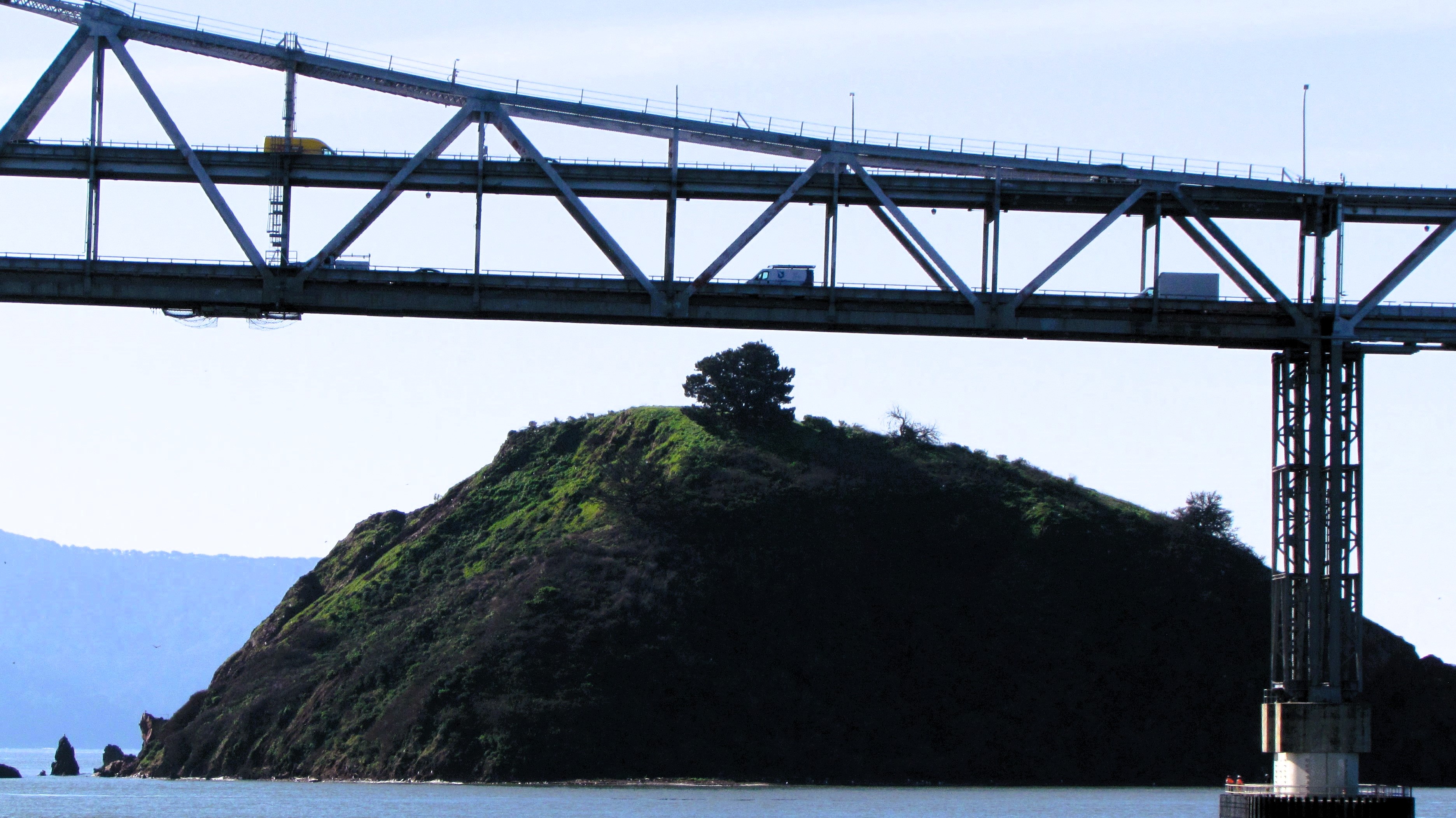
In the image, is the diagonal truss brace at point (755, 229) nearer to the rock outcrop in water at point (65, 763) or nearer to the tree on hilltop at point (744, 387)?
the tree on hilltop at point (744, 387)

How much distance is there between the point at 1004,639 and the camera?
123500mm

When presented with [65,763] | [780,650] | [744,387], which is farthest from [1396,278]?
[65,763]

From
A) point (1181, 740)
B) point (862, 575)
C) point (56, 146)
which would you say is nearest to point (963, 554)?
point (862, 575)

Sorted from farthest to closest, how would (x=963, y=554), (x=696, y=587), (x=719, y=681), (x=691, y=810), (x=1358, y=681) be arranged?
1. (x=963, y=554)
2. (x=696, y=587)
3. (x=719, y=681)
4. (x=691, y=810)
5. (x=1358, y=681)

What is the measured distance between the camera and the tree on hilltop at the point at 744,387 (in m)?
154

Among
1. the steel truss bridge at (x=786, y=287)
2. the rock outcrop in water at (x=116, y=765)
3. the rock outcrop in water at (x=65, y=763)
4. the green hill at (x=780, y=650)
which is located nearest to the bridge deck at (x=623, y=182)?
the steel truss bridge at (x=786, y=287)

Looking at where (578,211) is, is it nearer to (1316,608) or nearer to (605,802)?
(1316,608)

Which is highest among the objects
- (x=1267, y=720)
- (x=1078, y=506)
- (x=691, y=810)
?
(x=1078, y=506)

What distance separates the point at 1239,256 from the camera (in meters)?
53.6

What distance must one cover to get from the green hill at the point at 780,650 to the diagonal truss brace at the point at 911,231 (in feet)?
205

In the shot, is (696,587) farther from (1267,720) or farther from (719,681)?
(1267,720)

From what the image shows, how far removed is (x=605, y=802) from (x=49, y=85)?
4703 cm

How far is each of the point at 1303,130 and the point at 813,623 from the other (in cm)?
7144

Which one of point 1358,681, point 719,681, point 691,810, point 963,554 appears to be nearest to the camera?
point 1358,681
